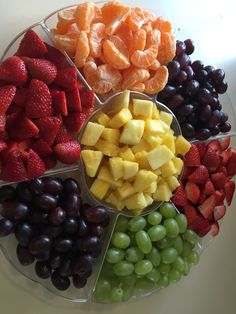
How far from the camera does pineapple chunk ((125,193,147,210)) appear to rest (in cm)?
134

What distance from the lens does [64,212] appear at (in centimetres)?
123

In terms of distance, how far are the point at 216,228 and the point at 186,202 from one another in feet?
0.59

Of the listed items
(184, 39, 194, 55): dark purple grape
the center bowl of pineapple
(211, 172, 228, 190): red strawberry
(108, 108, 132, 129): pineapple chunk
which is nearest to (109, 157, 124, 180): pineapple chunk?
the center bowl of pineapple

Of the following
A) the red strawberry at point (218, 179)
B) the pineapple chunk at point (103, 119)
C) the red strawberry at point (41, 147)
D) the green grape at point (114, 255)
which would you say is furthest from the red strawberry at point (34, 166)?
the red strawberry at point (218, 179)

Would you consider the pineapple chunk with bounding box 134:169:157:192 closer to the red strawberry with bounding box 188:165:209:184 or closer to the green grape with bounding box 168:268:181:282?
the red strawberry with bounding box 188:165:209:184

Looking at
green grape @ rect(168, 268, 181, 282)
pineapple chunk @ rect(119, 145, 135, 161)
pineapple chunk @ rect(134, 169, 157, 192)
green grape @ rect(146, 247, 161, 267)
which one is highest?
pineapple chunk @ rect(119, 145, 135, 161)

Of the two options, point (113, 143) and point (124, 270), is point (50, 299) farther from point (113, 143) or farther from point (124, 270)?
point (113, 143)

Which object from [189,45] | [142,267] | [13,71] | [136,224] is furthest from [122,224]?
[189,45]

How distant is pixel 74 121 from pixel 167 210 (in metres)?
0.44

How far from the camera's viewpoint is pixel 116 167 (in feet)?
4.23

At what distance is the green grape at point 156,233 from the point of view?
4.51 ft

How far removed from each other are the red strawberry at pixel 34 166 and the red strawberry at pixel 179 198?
50 centimetres

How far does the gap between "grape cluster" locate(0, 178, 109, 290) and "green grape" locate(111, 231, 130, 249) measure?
0.18ft

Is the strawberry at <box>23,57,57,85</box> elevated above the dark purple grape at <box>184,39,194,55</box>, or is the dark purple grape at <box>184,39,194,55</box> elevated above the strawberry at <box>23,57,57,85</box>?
the strawberry at <box>23,57,57,85</box>
